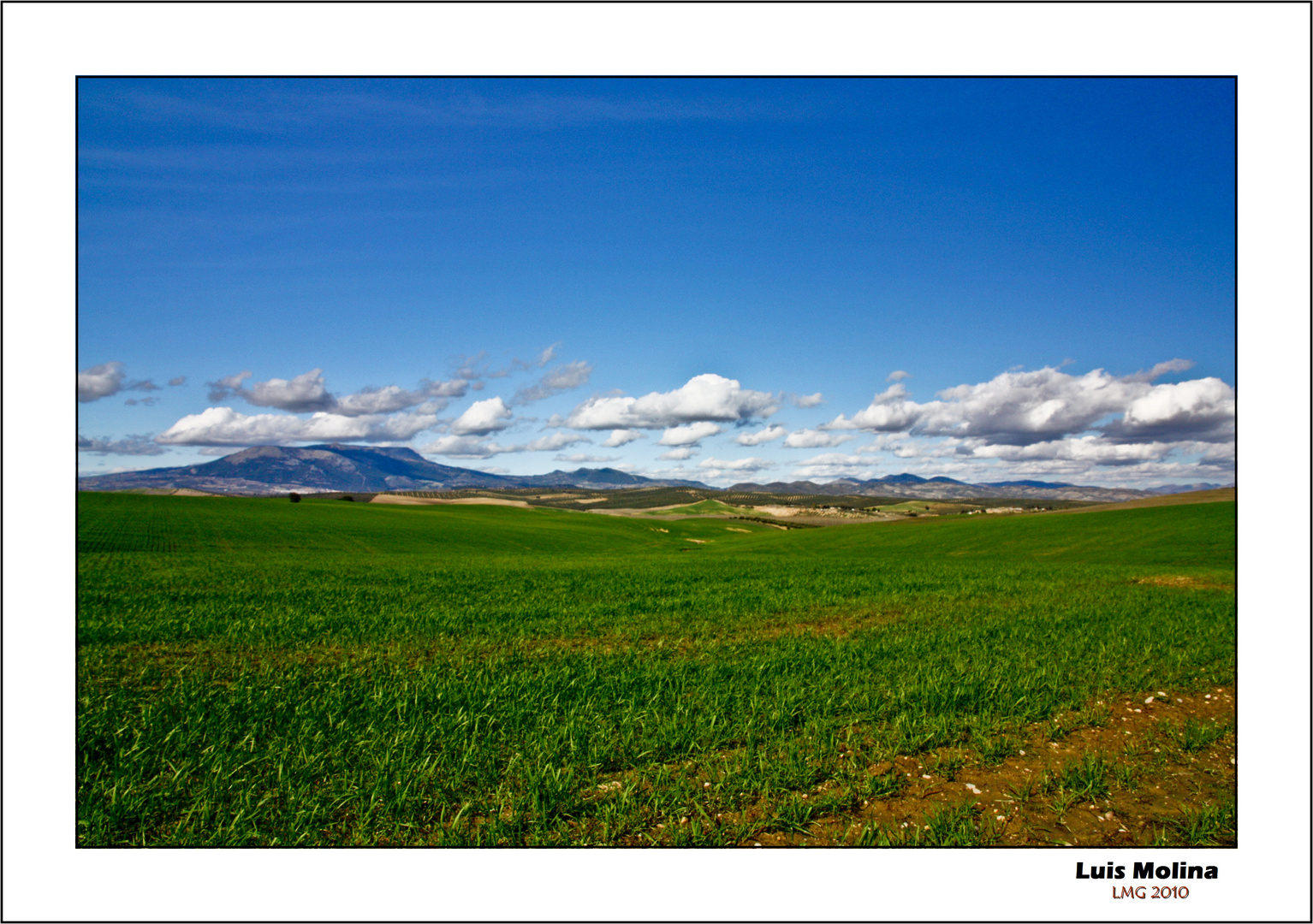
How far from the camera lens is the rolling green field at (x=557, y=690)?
4672mm

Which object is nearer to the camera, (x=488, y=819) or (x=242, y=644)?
(x=488, y=819)

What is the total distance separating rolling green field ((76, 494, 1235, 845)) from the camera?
4672mm

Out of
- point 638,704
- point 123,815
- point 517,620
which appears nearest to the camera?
point 123,815

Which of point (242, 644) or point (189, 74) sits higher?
point (189, 74)

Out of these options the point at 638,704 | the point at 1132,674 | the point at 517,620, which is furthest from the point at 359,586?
the point at 1132,674

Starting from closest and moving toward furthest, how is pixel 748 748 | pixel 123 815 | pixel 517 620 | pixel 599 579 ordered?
pixel 123 815, pixel 748 748, pixel 517 620, pixel 599 579

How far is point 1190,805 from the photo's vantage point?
5227 mm

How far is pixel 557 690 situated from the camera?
320 inches

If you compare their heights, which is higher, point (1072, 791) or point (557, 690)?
point (1072, 791)

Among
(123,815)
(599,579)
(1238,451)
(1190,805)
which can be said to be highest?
(1238,451)

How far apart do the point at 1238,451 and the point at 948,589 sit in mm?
17097

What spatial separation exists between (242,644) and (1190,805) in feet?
44.6

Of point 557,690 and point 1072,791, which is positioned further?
point 557,690

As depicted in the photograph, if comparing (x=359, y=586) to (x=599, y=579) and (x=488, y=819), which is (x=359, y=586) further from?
(x=488, y=819)
